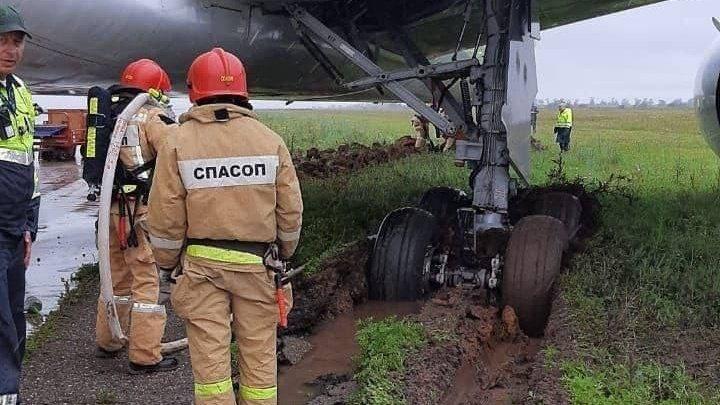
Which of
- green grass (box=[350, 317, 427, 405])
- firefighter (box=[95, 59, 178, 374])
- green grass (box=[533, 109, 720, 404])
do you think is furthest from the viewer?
firefighter (box=[95, 59, 178, 374])

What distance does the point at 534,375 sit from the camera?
412 cm

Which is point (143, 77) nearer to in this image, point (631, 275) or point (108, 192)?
point (108, 192)

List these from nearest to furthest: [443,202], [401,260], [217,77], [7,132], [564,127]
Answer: [217,77]
[7,132]
[401,260]
[443,202]
[564,127]

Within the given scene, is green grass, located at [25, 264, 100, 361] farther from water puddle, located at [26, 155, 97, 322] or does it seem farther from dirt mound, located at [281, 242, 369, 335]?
dirt mound, located at [281, 242, 369, 335]

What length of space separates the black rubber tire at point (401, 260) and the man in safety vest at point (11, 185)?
8.99 feet

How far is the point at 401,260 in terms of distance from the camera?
5727 millimetres

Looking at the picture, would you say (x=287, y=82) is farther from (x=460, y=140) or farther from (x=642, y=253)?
(x=642, y=253)

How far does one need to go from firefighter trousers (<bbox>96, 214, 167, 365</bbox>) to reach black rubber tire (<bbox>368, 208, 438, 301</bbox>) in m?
1.73

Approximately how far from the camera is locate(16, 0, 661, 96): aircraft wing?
16.8 ft

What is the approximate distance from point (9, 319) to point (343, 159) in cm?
1183

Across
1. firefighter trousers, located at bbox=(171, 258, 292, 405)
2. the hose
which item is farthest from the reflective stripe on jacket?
firefighter trousers, located at bbox=(171, 258, 292, 405)

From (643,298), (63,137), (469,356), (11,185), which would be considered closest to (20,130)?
(11,185)

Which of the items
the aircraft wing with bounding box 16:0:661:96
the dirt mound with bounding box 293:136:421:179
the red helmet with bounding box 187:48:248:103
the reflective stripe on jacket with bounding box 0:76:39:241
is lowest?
the dirt mound with bounding box 293:136:421:179

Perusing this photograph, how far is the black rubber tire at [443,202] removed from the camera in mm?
7082
